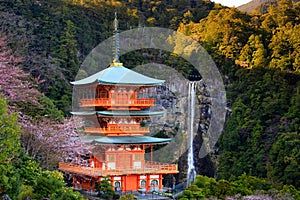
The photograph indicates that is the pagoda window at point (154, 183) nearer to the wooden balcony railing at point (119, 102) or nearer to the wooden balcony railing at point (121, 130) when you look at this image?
the wooden balcony railing at point (121, 130)

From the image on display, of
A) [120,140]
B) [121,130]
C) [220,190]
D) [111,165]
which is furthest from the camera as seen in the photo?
[121,130]

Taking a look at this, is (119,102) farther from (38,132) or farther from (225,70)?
(225,70)

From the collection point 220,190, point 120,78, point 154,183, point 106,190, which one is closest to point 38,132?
point 106,190

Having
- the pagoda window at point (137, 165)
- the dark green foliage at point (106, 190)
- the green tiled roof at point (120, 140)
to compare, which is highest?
the green tiled roof at point (120, 140)

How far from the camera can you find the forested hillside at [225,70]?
21.3 metres

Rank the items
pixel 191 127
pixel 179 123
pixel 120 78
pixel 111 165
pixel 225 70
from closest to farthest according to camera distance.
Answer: pixel 111 165
pixel 120 78
pixel 191 127
pixel 179 123
pixel 225 70

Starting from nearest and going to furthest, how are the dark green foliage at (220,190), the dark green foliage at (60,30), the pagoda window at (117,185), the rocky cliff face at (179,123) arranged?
the dark green foliage at (220,190) < the pagoda window at (117,185) < the dark green foliage at (60,30) < the rocky cliff face at (179,123)

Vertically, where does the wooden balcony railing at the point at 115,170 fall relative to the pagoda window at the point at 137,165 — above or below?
below

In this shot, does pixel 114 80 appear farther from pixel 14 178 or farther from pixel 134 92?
pixel 14 178

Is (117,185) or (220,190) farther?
(117,185)

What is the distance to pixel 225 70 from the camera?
39.5m

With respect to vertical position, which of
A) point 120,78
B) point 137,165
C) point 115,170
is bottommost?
point 115,170

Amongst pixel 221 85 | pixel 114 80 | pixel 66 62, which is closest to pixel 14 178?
pixel 114 80

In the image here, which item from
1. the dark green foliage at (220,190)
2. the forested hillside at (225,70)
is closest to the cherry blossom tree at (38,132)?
the forested hillside at (225,70)
